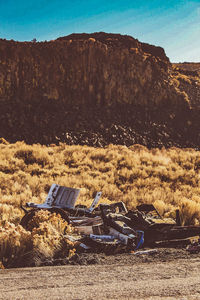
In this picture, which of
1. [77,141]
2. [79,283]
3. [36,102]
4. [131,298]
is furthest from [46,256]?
[36,102]

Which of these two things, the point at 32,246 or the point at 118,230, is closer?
the point at 32,246

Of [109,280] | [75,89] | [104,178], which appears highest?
[75,89]

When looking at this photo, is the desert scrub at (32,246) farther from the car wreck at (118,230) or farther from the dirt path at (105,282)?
the dirt path at (105,282)

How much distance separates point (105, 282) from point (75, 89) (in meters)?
40.3

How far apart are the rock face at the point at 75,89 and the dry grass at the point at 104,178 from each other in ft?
58.4

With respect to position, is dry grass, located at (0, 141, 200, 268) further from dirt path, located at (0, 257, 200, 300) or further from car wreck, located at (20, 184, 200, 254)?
dirt path, located at (0, 257, 200, 300)

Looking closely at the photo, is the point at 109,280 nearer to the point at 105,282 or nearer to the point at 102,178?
the point at 105,282

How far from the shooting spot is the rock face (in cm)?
3769

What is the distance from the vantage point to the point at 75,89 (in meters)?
42.3

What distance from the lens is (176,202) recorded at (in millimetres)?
10641

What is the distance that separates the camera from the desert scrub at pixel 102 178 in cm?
1000

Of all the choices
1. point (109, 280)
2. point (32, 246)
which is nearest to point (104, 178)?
point (32, 246)

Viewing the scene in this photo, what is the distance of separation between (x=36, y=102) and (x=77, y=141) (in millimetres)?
7928

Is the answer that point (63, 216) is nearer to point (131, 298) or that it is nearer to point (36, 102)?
point (131, 298)
